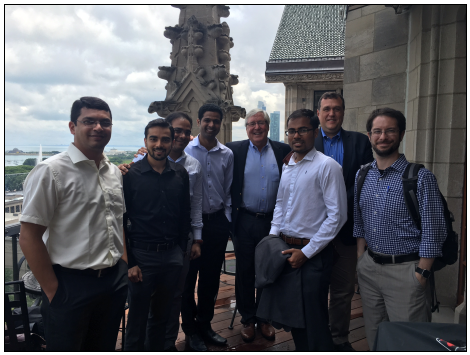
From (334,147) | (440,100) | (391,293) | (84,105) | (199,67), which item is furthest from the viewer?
(199,67)

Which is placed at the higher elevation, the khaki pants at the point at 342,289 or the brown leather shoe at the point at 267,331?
the khaki pants at the point at 342,289

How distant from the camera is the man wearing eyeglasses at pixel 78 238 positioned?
5.75 ft

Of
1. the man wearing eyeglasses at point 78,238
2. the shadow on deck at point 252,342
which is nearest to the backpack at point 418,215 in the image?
the shadow on deck at point 252,342

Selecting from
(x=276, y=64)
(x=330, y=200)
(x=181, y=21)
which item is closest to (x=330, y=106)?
(x=330, y=200)

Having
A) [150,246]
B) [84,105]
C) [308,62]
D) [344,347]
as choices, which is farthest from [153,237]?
[308,62]

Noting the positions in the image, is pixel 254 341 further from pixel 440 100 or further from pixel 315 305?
pixel 440 100

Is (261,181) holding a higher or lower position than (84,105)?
lower

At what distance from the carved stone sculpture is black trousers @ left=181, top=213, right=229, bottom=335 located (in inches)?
130

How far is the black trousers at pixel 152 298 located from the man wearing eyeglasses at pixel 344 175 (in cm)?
139

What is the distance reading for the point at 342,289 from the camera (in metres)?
2.89

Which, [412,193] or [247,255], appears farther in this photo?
[247,255]

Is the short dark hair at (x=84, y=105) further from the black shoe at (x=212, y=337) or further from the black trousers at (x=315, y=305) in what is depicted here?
the black shoe at (x=212, y=337)

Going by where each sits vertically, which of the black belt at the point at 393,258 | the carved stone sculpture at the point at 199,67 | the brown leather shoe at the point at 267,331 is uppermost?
the carved stone sculpture at the point at 199,67

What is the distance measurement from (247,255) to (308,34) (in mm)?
11537
